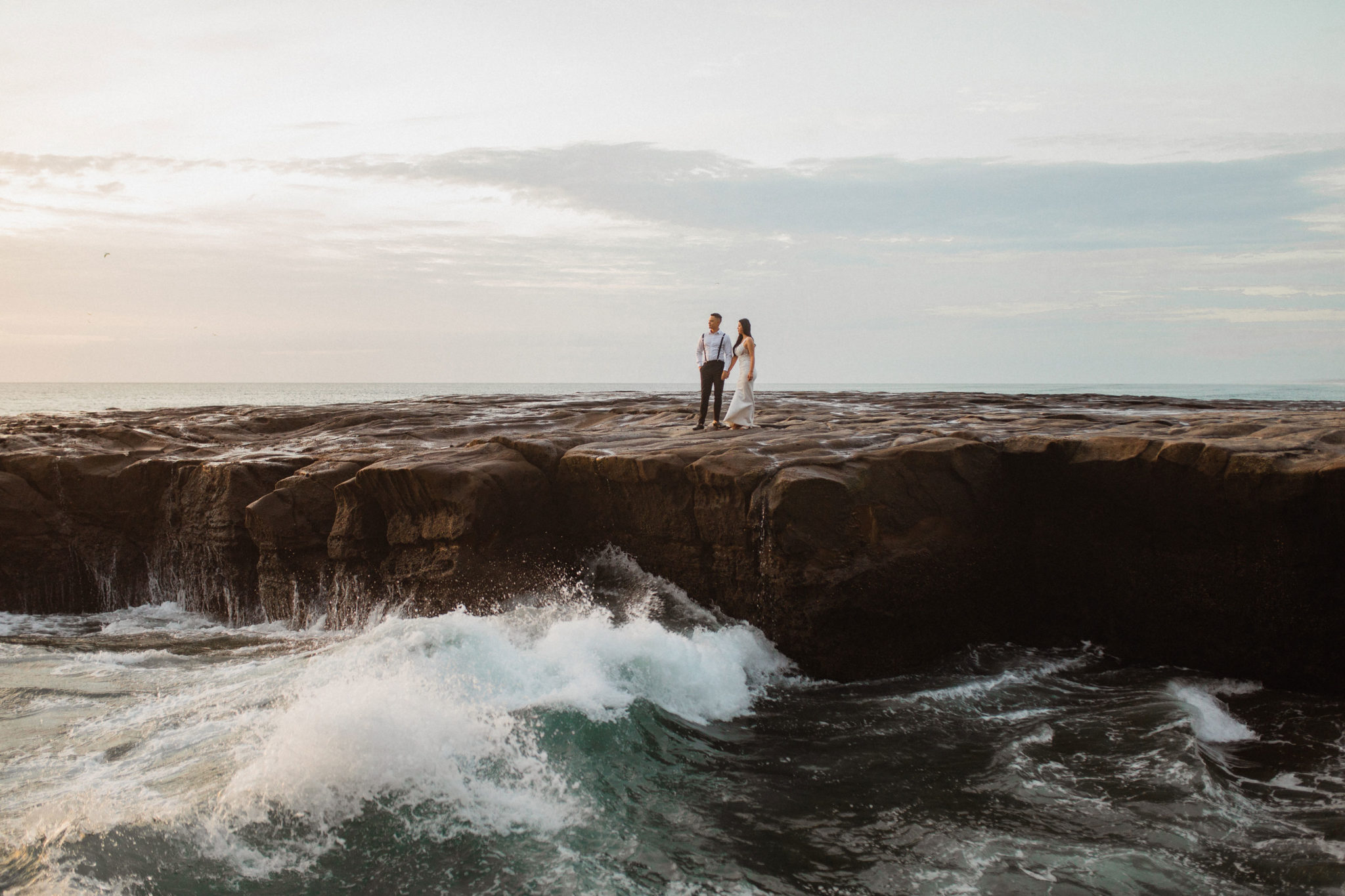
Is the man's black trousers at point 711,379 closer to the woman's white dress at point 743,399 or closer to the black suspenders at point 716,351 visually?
the black suspenders at point 716,351

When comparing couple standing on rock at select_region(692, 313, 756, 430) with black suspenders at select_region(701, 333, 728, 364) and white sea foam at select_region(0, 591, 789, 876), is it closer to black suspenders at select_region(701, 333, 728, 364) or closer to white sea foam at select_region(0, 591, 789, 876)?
black suspenders at select_region(701, 333, 728, 364)

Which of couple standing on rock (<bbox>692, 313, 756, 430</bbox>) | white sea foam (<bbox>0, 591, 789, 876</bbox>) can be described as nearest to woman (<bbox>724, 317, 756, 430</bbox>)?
couple standing on rock (<bbox>692, 313, 756, 430</bbox>)

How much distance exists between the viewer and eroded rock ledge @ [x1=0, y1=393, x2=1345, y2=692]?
788 centimetres

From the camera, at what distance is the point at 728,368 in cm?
1270

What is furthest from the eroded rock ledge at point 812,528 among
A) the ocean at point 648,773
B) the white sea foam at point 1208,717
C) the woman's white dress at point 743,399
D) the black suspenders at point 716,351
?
the black suspenders at point 716,351

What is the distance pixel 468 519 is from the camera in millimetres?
9859

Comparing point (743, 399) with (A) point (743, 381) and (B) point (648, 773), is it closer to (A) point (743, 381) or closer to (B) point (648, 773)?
(A) point (743, 381)

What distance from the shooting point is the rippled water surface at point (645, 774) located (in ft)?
16.0

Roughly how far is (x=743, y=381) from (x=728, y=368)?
393 mm

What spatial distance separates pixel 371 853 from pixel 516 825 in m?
0.90

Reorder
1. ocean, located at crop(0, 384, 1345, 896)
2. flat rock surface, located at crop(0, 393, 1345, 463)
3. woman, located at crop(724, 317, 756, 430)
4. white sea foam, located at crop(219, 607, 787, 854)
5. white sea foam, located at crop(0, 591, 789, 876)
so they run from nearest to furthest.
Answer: ocean, located at crop(0, 384, 1345, 896) → white sea foam, located at crop(0, 591, 789, 876) → white sea foam, located at crop(219, 607, 787, 854) → flat rock surface, located at crop(0, 393, 1345, 463) → woman, located at crop(724, 317, 756, 430)

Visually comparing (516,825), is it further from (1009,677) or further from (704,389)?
(704,389)

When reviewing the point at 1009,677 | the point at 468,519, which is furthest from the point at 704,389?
the point at 1009,677

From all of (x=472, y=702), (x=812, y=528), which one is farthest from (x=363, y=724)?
(x=812, y=528)
